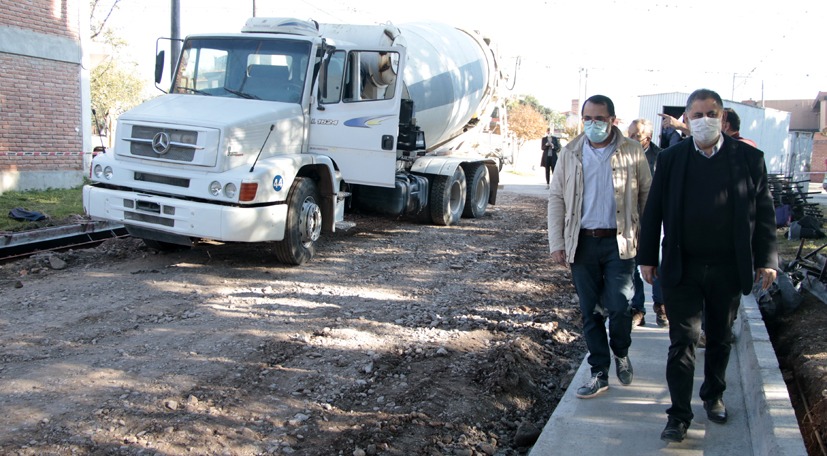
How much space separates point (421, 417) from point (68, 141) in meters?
14.5

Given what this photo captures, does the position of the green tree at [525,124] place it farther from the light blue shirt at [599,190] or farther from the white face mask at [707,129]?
the white face mask at [707,129]

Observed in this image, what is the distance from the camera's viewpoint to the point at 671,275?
394 centimetres

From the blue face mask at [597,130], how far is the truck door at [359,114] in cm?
532

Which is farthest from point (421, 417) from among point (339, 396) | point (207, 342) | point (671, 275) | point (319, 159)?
point (319, 159)

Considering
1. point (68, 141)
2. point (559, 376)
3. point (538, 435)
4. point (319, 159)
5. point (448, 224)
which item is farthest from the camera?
point (68, 141)

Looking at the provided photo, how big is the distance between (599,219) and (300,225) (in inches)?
185

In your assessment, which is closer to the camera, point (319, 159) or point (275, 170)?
point (275, 170)

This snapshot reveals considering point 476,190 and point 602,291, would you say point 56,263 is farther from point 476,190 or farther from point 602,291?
point 476,190

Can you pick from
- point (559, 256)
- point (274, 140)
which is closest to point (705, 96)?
point (559, 256)

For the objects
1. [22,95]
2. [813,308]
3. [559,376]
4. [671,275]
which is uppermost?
[22,95]

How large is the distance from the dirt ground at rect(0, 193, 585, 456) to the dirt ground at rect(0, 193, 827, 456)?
17 millimetres

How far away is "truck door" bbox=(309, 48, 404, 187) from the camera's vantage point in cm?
944

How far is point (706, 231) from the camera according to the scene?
3883mm

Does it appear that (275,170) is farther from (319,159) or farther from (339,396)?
(339,396)
